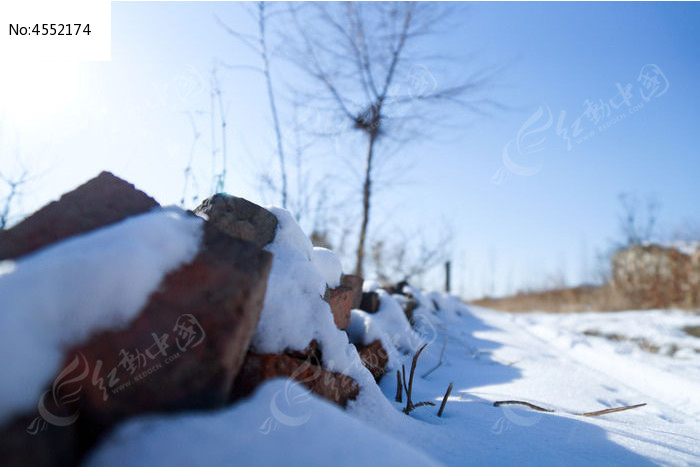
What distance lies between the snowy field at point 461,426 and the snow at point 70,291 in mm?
202

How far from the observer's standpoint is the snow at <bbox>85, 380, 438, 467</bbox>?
2.23 feet

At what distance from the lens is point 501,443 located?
107 cm

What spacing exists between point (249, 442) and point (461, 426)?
755 millimetres

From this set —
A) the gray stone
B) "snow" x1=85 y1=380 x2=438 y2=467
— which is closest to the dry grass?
the gray stone

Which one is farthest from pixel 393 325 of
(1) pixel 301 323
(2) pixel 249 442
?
(2) pixel 249 442

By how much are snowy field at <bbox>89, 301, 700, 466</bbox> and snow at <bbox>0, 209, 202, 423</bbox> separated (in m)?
0.20

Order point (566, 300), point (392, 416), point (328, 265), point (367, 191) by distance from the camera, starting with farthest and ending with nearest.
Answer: point (566, 300), point (367, 191), point (328, 265), point (392, 416)

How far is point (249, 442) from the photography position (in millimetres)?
716

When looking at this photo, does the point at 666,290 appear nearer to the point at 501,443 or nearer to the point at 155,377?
the point at 501,443

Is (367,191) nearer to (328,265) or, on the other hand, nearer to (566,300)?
(328,265)

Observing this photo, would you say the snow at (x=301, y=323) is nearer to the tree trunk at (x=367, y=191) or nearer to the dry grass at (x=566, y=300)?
the tree trunk at (x=367, y=191)

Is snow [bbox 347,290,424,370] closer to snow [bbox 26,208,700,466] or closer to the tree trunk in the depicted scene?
snow [bbox 26,208,700,466]

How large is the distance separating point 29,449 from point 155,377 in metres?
0.22

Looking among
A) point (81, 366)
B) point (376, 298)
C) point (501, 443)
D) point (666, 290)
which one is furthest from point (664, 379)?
point (666, 290)
